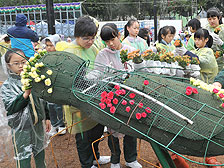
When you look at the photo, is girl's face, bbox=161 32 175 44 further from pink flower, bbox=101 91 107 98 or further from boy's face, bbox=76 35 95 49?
pink flower, bbox=101 91 107 98

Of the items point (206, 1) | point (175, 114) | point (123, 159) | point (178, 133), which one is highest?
point (206, 1)

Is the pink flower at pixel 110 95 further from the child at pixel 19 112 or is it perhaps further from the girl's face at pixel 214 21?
the girl's face at pixel 214 21

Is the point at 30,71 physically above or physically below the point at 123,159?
above

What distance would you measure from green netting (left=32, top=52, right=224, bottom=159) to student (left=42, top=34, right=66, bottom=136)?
236 centimetres

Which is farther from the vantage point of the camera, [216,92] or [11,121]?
[11,121]

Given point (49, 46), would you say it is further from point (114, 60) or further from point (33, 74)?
point (33, 74)

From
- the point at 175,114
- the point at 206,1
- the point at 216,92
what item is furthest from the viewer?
the point at 206,1

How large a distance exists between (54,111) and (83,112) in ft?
6.59

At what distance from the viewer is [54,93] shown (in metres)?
1.99

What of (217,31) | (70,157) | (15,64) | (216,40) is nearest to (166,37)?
(216,40)

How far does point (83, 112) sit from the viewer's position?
2.65 metres

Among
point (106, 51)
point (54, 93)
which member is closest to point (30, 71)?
point (54, 93)

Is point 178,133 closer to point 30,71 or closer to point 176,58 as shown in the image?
point 30,71

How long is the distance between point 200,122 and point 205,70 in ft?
8.68
